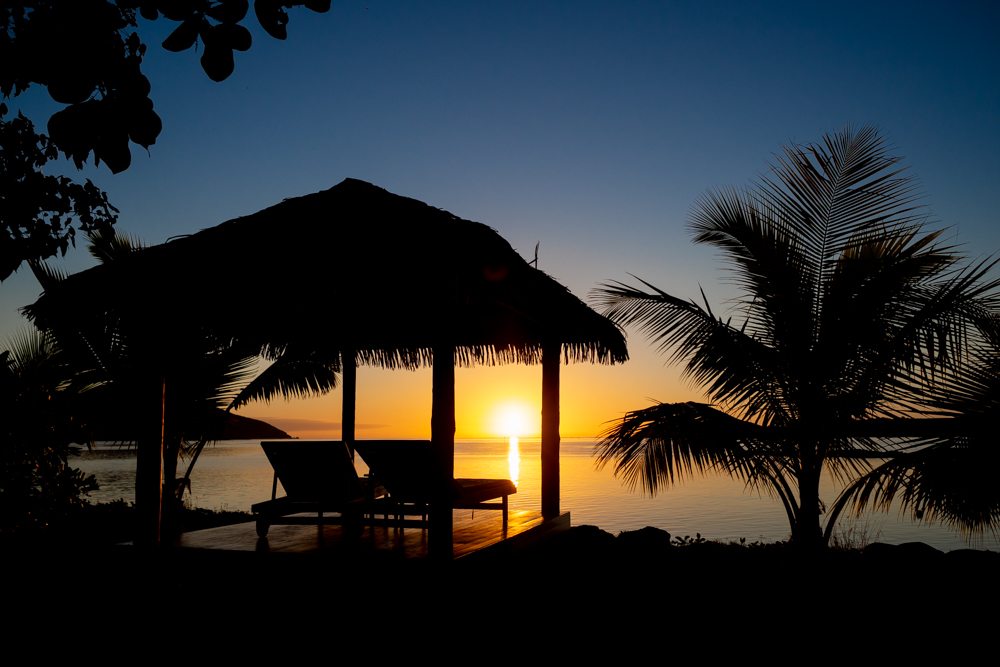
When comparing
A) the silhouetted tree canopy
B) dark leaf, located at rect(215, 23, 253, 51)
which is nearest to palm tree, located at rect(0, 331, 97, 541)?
the silhouetted tree canopy

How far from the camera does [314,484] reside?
5.59 metres

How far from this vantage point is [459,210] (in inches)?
196

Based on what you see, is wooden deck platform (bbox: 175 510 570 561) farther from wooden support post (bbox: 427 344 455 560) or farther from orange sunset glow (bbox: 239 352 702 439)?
orange sunset glow (bbox: 239 352 702 439)

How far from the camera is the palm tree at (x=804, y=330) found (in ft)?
16.5

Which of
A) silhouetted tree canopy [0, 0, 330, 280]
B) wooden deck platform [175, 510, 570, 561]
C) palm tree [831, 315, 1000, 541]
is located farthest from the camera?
wooden deck platform [175, 510, 570, 561]

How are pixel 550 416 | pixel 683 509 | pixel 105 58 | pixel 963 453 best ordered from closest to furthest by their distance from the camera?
pixel 105 58 < pixel 963 453 < pixel 550 416 < pixel 683 509

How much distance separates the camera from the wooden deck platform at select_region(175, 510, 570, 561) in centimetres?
492

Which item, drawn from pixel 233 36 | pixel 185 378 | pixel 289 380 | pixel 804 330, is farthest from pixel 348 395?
pixel 233 36

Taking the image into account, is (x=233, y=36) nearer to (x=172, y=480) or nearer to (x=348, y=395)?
(x=348, y=395)

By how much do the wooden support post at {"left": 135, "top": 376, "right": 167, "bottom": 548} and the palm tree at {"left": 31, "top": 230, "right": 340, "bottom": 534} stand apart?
7.97ft

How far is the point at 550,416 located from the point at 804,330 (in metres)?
2.81

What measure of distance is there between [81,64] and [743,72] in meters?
6.84

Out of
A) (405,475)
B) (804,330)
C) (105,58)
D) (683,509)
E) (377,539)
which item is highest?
(105,58)

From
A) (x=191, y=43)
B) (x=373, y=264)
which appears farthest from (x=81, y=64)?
(x=373, y=264)
